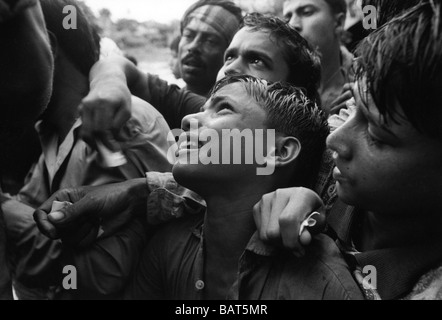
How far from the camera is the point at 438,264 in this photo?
62.2 inches

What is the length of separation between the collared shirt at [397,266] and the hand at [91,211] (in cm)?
70

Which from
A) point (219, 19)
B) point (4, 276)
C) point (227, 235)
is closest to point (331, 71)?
point (219, 19)

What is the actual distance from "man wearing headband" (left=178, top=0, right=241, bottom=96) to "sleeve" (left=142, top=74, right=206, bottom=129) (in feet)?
1.91

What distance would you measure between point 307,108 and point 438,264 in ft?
2.15

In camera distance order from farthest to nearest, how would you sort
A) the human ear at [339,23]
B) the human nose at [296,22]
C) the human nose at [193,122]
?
the human ear at [339,23] < the human nose at [296,22] < the human nose at [193,122]

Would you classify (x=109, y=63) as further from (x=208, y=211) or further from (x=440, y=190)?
(x=440, y=190)

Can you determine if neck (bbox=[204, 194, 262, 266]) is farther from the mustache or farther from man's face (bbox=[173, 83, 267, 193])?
the mustache

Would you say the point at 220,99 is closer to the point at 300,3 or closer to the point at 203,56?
the point at 203,56

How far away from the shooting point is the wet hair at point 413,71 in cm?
146

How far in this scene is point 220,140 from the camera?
1760 mm

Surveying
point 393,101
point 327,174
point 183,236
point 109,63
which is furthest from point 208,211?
point 109,63

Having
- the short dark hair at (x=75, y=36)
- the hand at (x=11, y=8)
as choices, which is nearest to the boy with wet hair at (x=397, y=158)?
the hand at (x=11, y=8)

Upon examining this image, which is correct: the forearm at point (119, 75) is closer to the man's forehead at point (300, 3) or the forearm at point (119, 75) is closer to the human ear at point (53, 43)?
the human ear at point (53, 43)

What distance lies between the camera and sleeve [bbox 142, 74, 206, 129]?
2490mm
